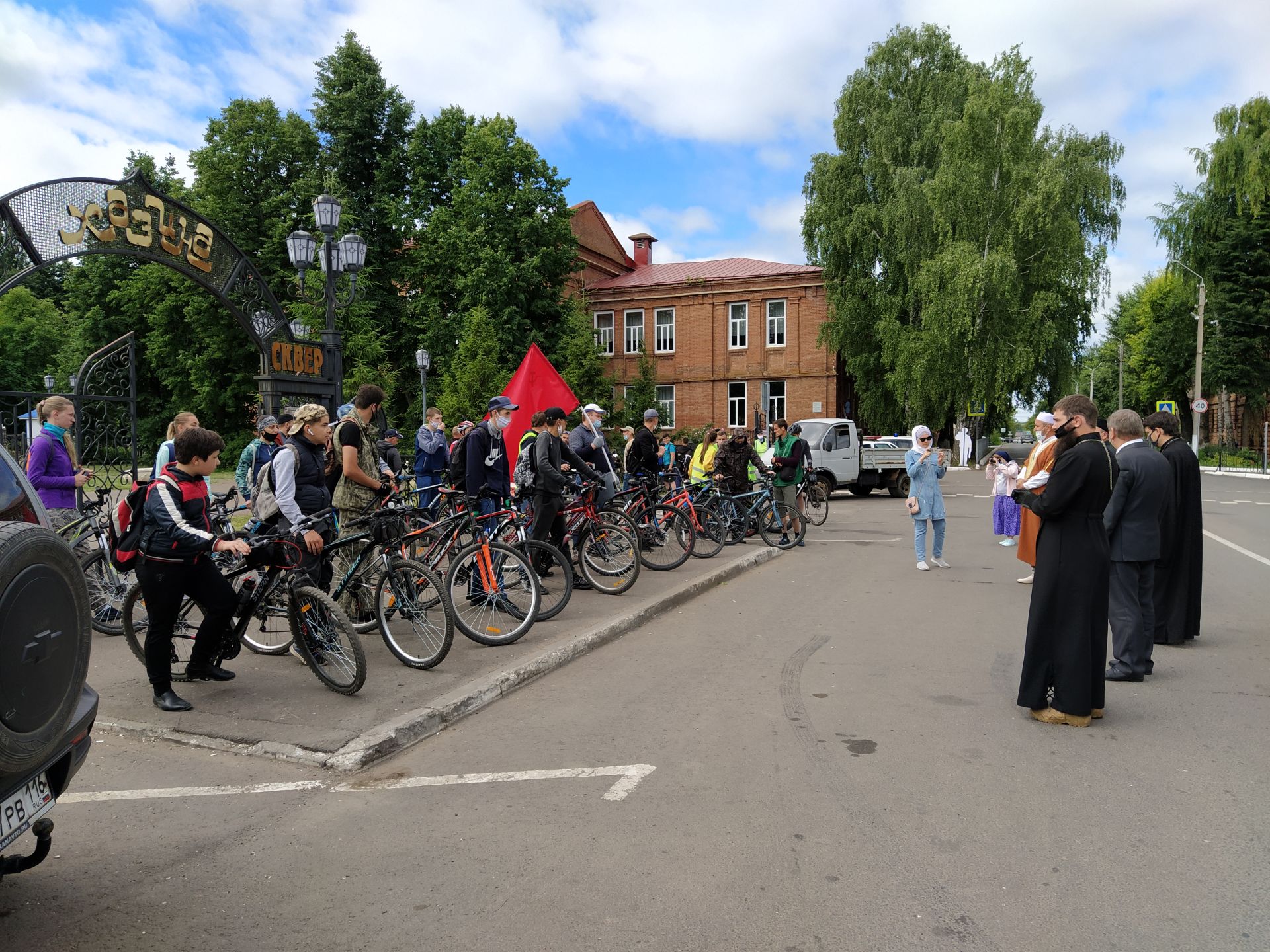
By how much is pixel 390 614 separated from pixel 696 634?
2636 mm

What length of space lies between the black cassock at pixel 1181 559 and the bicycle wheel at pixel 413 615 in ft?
17.8

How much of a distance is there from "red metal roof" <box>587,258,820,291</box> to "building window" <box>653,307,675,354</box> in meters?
1.53

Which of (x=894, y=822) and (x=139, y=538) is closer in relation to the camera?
(x=894, y=822)

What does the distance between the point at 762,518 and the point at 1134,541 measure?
7.50m

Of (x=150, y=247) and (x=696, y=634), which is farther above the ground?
(x=150, y=247)

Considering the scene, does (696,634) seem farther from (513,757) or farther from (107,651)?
(107,651)

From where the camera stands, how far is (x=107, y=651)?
717cm

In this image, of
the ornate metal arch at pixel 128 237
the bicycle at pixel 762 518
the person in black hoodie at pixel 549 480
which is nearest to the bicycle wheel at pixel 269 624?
the person in black hoodie at pixel 549 480

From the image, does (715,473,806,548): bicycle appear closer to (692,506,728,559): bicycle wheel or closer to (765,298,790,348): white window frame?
(692,506,728,559): bicycle wheel

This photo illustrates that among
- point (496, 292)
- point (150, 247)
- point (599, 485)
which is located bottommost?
point (599, 485)

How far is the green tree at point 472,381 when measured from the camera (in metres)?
26.1

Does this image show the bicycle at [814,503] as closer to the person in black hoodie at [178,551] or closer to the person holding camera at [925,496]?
the person holding camera at [925,496]

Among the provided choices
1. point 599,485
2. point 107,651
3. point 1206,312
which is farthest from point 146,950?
point 1206,312

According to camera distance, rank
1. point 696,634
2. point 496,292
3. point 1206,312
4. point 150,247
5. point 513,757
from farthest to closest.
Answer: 1. point 1206,312
2. point 496,292
3. point 150,247
4. point 696,634
5. point 513,757
